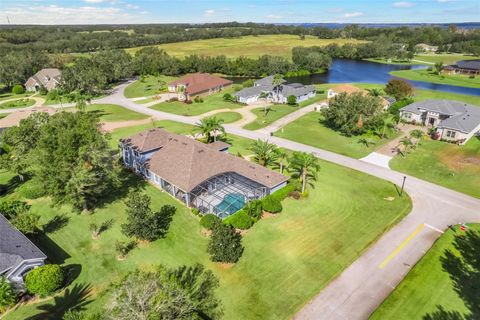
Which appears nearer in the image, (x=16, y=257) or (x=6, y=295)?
(x=6, y=295)

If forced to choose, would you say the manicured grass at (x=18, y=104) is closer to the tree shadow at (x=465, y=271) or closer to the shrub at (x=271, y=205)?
the shrub at (x=271, y=205)

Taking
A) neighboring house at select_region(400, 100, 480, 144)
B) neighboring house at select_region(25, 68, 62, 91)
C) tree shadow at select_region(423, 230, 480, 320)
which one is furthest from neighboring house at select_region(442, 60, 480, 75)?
neighboring house at select_region(25, 68, 62, 91)

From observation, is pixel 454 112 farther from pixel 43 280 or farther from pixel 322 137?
pixel 43 280

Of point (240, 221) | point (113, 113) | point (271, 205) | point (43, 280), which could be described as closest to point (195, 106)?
point (113, 113)

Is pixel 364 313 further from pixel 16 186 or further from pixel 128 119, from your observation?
pixel 128 119

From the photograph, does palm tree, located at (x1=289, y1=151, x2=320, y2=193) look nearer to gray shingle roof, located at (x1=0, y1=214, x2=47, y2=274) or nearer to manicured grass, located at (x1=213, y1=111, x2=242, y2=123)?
gray shingle roof, located at (x1=0, y1=214, x2=47, y2=274)

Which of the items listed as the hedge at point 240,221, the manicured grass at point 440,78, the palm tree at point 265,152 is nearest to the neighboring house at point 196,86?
the palm tree at point 265,152

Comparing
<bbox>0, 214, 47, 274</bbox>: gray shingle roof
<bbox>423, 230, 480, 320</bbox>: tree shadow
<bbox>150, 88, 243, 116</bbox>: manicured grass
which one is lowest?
<bbox>150, 88, 243, 116</bbox>: manicured grass
